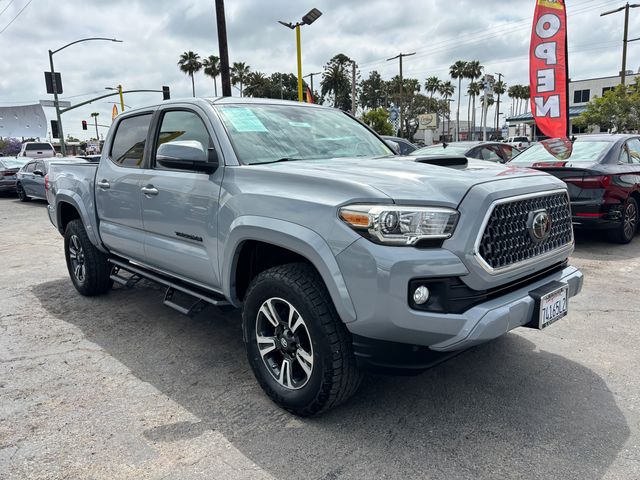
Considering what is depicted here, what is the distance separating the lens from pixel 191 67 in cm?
6606

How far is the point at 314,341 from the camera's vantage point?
8.63 feet

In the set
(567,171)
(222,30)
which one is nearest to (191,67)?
(222,30)

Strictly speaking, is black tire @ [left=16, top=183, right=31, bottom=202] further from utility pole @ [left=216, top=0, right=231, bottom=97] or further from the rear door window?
the rear door window

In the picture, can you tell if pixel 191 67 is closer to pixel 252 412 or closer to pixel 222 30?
pixel 222 30

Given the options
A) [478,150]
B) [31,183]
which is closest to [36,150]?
[31,183]

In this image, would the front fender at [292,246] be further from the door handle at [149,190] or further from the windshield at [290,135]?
the door handle at [149,190]

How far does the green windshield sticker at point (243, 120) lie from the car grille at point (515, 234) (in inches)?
69.3

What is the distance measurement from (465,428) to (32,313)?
4.26 meters

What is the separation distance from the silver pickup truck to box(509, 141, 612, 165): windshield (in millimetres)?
4296

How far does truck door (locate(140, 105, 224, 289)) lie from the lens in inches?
130

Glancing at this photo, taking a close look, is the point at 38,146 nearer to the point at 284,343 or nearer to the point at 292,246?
the point at 284,343

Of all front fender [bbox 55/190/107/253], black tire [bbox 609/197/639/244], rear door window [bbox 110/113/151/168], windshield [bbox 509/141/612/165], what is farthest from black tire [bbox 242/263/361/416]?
black tire [bbox 609/197/639/244]

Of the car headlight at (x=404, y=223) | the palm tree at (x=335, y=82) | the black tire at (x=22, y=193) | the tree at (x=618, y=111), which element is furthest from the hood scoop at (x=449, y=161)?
the palm tree at (x=335, y=82)

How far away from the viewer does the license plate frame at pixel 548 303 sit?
2.66 meters
